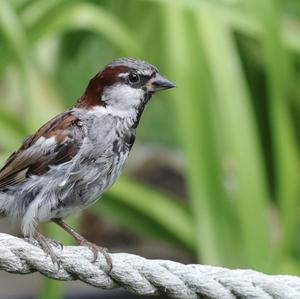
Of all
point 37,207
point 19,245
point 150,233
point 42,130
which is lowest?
point 19,245

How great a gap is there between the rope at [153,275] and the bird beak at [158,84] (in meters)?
0.50

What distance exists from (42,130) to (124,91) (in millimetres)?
203

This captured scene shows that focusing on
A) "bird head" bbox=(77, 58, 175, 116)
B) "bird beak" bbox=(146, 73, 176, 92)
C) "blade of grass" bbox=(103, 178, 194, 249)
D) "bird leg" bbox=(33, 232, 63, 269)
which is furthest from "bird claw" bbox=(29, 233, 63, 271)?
"blade of grass" bbox=(103, 178, 194, 249)

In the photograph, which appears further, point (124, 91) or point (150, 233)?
point (150, 233)

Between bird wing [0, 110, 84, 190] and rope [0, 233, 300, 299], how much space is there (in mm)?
333

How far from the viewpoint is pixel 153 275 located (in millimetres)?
1829

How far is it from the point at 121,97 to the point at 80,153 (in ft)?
0.59

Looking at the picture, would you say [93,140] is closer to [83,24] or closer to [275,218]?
[83,24]

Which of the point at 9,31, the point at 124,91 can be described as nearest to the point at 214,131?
the point at 9,31

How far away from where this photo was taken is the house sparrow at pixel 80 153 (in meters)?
2.13

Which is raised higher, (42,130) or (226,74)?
(226,74)

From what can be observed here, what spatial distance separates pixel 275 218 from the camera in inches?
173

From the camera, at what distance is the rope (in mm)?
1805

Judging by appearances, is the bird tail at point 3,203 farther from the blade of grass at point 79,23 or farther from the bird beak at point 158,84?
the blade of grass at point 79,23
